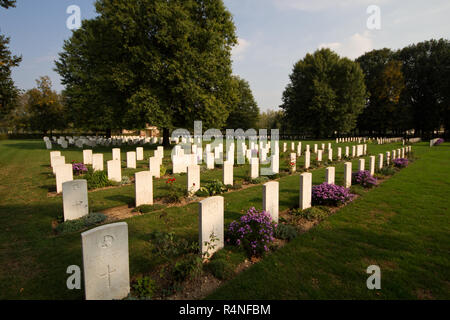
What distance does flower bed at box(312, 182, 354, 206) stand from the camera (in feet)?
24.3

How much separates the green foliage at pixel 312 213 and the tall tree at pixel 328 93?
37566mm

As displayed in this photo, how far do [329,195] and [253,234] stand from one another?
3.92m

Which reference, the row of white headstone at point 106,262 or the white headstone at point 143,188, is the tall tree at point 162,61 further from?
the row of white headstone at point 106,262

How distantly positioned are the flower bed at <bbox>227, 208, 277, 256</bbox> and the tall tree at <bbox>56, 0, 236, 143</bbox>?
1629 cm

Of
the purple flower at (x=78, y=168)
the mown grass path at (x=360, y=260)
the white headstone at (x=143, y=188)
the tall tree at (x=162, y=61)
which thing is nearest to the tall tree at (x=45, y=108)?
the tall tree at (x=162, y=61)

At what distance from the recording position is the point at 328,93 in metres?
40.4

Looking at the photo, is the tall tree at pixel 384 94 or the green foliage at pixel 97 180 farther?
the tall tree at pixel 384 94

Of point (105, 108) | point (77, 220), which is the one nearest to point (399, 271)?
point (77, 220)

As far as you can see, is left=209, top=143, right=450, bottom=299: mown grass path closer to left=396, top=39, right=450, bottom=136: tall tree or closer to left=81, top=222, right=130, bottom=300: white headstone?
left=81, top=222, right=130, bottom=300: white headstone

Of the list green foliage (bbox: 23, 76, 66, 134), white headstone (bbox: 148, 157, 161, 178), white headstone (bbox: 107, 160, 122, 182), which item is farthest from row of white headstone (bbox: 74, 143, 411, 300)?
green foliage (bbox: 23, 76, 66, 134)

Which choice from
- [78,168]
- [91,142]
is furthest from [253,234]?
[91,142]

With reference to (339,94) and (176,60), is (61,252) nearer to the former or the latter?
(176,60)

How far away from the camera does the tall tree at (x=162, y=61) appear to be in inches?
747

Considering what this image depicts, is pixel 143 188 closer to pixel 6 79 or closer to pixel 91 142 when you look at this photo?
pixel 6 79
